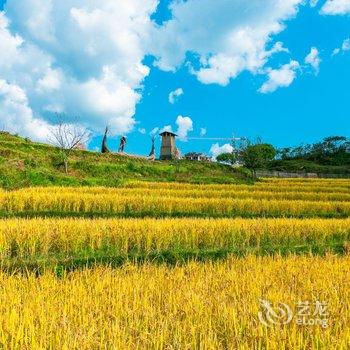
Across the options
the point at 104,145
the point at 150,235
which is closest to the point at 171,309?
the point at 150,235

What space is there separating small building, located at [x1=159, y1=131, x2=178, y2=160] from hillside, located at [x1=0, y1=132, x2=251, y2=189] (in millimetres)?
15591

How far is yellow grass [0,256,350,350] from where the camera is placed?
→ 354 cm

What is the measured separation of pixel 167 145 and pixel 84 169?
28940 mm

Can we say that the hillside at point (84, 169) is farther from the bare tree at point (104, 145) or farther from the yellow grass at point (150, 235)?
the yellow grass at point (150, 235)

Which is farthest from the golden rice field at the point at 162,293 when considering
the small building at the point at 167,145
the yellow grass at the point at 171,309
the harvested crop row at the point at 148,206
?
the small building at the point at 167,145

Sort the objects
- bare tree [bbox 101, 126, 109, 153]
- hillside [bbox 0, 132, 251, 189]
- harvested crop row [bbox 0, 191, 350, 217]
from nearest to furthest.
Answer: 1. harvested crop row [bbox 0, 191, 350, 217]
2. hillside [bbox 0, 132, 251, 189]
3. bare tree [bbox 101, 126, 109, 153]

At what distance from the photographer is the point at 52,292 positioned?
4.89 m

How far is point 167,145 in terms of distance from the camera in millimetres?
59281

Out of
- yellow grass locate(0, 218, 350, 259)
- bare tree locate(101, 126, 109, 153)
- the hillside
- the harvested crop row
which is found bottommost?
yellow grass locate(0, 218, 350, 259)

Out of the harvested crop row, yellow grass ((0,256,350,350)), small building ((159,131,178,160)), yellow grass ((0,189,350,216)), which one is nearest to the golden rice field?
yellow grass ((0,256,350,350))

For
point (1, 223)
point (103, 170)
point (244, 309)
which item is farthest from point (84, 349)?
point (103, 170)

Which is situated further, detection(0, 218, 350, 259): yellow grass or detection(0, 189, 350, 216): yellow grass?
detection(0, 189, 350, 216): yellow grass

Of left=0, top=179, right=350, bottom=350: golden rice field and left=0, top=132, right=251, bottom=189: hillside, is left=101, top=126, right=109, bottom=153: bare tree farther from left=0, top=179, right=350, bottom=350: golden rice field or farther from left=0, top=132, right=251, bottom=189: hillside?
left=0, top=179, right=350, bottom=350: golden rice field

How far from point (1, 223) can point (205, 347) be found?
27.4ft
